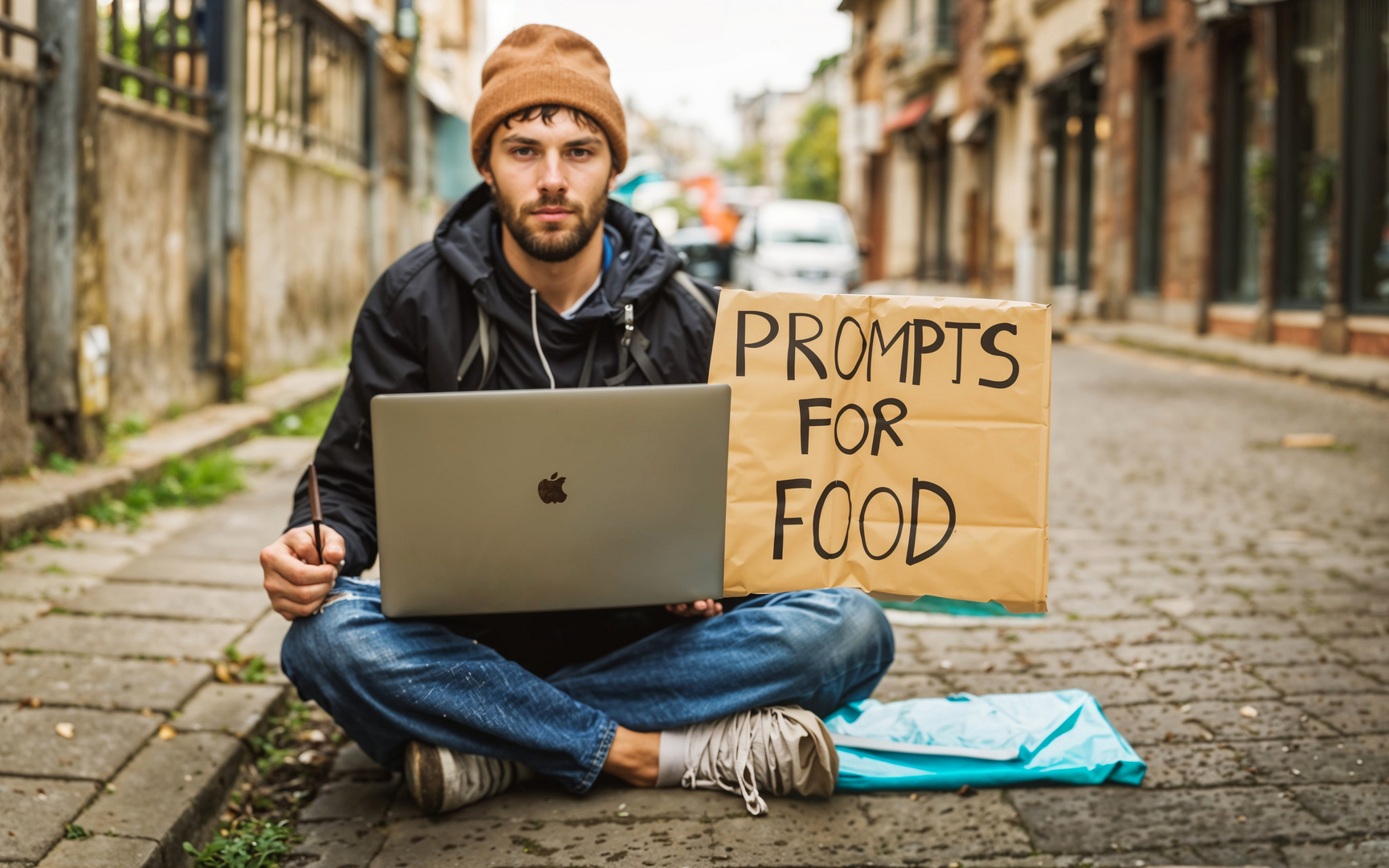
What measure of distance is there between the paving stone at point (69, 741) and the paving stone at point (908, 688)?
1811mm

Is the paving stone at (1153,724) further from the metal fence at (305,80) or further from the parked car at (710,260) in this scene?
the parked car at (710,260)

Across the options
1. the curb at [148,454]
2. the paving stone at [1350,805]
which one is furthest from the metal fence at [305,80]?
the paving stone at [1350,805]

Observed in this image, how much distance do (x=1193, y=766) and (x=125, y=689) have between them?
2542 mm

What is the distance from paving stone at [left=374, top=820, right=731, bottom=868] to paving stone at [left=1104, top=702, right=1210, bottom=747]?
3.76ft

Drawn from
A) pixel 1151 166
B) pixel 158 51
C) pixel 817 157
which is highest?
pixel 817 157

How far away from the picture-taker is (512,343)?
2.90m

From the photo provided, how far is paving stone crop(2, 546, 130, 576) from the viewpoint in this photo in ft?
14.4

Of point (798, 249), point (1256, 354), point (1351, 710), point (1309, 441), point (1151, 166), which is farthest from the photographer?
Result: point (798, 249)

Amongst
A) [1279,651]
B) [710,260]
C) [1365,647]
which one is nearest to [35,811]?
[1279,651]

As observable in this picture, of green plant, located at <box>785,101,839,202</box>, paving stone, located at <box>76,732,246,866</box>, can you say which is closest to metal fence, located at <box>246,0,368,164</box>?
paving stone, located at <box>76,732,246,866</box>

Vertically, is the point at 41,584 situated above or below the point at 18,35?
below

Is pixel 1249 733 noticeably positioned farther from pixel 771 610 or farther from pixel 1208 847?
pixel 771 610

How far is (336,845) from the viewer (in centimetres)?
268

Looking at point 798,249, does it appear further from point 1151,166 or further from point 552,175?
point 552,175
